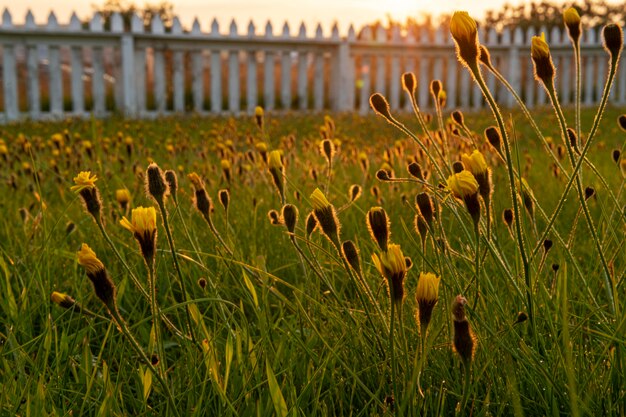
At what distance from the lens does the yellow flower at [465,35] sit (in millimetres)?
1054

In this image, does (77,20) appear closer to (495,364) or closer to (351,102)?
(351,102)

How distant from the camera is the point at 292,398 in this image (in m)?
1.15

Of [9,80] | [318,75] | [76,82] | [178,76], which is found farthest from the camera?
[318,75]

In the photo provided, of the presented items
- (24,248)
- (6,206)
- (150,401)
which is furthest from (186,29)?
(150,401)

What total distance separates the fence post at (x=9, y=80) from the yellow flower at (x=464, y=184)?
10565mm

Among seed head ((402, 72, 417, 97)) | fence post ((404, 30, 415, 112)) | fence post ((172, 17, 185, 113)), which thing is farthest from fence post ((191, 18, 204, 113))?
seed head ((402, 72, 417, 97))

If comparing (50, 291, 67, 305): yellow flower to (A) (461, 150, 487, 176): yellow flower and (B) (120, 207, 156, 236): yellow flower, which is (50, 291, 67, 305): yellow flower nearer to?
(B) (120, 207, 156, 236): yellow flower

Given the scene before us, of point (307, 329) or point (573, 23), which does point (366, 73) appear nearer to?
point (307, 329)

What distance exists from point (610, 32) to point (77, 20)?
10.7m

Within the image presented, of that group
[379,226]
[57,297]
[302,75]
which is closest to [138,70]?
[302,75]

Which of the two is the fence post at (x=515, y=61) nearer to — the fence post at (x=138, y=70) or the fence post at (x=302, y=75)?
the fence post at (x=302, y=75)

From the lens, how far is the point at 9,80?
1052 centimetres

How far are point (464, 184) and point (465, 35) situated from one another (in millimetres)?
229

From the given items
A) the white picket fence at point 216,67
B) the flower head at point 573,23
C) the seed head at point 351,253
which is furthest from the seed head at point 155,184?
the white picket fence at point 216,67
